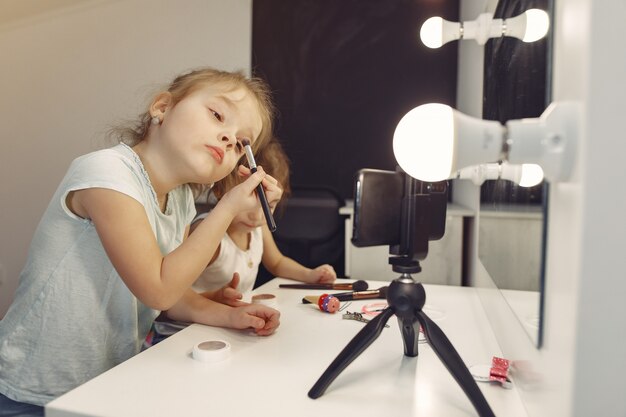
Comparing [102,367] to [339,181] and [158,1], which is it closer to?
[339,181]

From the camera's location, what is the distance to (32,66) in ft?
8.76

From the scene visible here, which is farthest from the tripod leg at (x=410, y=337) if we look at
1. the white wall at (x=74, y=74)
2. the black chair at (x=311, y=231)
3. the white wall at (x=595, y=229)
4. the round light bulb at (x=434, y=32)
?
the white wall at (x=74, y=74)

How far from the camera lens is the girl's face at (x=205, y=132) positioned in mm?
828

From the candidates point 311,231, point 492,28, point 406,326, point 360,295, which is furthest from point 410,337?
point 311,231

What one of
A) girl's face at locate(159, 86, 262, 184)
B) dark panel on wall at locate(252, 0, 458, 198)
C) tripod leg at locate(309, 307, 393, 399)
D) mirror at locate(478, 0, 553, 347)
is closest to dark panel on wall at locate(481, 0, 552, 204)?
mirror at locate(478, 0, 553, 347)

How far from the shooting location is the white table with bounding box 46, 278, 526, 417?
47 cm

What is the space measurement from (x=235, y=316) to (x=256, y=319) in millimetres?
44

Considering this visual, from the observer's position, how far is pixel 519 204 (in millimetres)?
→ 582

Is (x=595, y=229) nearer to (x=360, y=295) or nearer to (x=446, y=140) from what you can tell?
(x=446, y=140)

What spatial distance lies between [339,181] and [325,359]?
70.8 inches

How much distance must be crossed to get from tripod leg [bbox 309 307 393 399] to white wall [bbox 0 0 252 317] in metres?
2.15

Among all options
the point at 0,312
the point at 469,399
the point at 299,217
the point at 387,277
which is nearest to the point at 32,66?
the point at 0,312

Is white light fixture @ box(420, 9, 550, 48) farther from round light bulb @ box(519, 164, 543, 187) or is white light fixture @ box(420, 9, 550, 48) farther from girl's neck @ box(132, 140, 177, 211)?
girl's neck @ box(132, 140, 177, 211)

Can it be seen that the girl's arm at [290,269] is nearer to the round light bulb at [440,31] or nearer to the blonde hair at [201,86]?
the blonde hair at [201,86]
